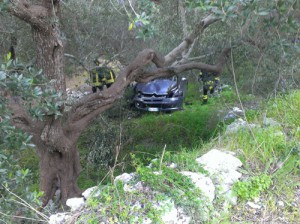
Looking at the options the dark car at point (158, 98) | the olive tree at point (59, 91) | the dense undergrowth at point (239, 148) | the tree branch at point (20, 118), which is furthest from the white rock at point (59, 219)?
the dark car at point (158, 98)

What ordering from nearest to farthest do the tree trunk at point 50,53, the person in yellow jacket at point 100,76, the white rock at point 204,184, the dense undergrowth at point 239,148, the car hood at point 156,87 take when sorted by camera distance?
the white rock at point 204,184 < the dense undergrowth at point 239,148 < the tree trunk at point 50,53 < the person in yellow jacket at point 100,76 < the car hood at point 156,87

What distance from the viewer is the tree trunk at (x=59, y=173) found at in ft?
19.2

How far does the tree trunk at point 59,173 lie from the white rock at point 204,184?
3.19 metres

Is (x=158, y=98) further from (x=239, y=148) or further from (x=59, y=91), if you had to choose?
(x=239, y=148)

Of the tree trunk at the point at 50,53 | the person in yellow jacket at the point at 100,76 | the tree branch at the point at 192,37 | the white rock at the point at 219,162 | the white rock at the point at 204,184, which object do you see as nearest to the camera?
the white rock at the point at 204,184

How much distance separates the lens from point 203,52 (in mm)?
7953

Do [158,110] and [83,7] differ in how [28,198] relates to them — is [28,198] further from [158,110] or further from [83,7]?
[158,110]

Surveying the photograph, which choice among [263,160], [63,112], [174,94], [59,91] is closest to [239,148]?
[263,160]

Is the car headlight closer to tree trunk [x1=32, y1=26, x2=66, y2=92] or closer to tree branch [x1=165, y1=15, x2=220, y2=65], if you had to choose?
tree branch [x1=165, y1=15, x2=220, y2=65]

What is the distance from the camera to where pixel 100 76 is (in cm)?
823

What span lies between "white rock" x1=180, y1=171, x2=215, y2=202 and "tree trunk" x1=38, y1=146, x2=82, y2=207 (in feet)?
10.5

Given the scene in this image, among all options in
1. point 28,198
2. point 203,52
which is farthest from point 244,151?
point 203,52

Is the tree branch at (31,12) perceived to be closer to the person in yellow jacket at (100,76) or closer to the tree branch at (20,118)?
the tree branch at (20,118)

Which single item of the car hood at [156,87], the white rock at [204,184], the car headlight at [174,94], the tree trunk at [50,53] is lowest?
the car headlight at [174,94]
